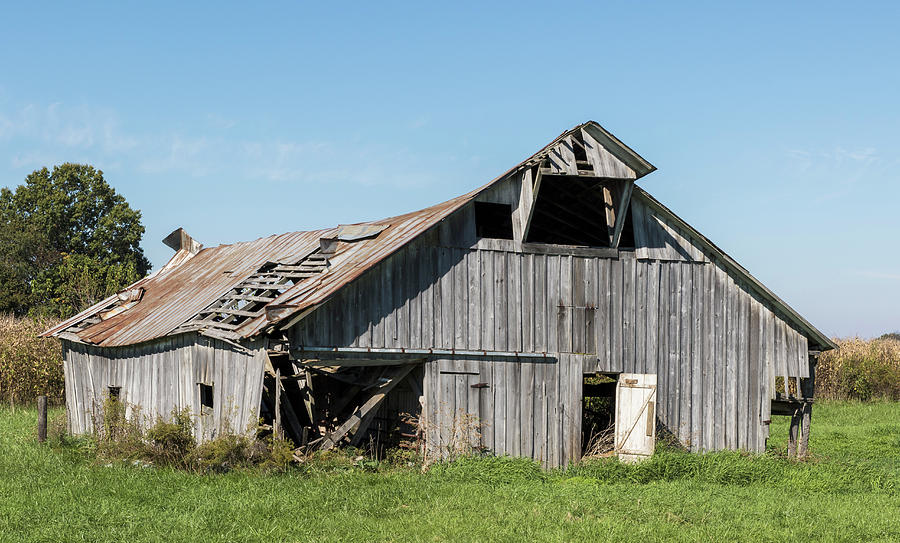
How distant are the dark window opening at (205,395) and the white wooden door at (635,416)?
831cm

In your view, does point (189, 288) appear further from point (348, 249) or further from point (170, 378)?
point (348, 249)

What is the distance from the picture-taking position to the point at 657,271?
1938 cm

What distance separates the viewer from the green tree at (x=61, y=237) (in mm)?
55969

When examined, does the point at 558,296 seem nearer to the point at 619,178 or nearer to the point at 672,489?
the point at 619,178

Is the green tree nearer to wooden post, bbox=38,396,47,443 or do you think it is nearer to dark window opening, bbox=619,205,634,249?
wooden post, bbox=38,396,47,443

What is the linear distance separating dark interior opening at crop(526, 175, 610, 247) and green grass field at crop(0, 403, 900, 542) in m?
5.34

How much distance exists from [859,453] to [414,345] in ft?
39.7

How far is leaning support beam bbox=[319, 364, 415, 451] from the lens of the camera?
16.8m

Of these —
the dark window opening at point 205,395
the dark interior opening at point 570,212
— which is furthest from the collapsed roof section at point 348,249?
the dark window opening at point 205,395

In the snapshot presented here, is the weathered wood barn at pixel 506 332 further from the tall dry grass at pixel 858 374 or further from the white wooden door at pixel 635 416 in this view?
the tall dry grass at pixel 858 374

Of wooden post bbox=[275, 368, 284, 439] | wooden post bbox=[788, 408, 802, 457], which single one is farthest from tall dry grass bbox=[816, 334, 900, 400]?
wooden post bbox=[275, 368, 284, 439]

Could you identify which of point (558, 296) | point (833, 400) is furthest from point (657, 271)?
point (833, 400)

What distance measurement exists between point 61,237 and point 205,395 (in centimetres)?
4456

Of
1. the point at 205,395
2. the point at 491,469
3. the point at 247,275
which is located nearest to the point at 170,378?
the point at 205,395
